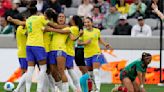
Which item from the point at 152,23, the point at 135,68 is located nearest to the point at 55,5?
the point at 152,23

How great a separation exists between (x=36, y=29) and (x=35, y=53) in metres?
0.57

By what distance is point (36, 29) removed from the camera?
1725 centimetres

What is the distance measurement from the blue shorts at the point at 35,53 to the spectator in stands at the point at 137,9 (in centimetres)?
913

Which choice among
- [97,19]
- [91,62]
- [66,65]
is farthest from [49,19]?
[97,19]

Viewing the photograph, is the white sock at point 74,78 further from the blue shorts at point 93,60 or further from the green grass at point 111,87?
the green grass at point 111,87

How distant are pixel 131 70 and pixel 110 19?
7874 millimetres

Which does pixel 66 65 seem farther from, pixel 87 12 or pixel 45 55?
pixel 87 12

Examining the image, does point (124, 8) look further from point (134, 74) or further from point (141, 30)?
point (134, 74)

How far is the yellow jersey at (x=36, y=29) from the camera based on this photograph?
1722cm

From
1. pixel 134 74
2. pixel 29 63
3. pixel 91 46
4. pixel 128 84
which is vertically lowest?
pixel 128 84

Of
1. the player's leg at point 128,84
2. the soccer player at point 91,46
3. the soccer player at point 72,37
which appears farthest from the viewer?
the soccer player at point 91,46

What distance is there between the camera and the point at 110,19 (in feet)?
84.7

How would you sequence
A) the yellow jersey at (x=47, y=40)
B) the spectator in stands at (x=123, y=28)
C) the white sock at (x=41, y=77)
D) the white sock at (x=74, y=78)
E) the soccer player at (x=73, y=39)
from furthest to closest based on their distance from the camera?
the spectator in stands at (x=123, y=28) < the white sock at (x=74, y=78) < the soccer player at (x=73, y=39) < the yellow jersey at (x=47, y=40) < the white sock at (x=41, y=77)

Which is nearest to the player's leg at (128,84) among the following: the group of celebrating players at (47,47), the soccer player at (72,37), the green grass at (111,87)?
the group of celebrating players at (47,47)
